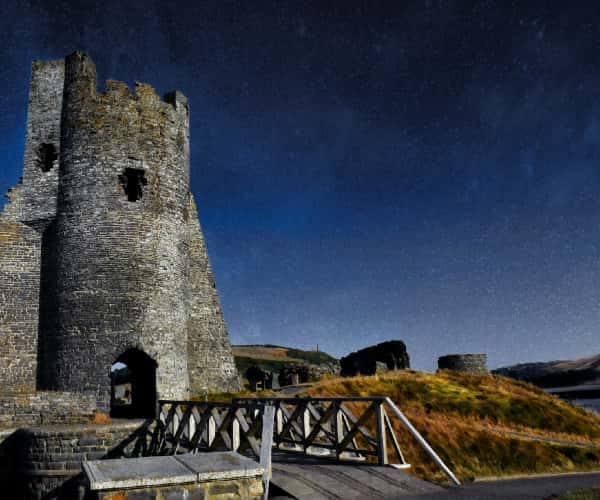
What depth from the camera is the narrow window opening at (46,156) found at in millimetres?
21109

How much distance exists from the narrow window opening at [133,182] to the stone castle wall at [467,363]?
2103cm

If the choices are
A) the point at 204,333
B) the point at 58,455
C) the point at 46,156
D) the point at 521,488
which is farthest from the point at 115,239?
the point at 521,488

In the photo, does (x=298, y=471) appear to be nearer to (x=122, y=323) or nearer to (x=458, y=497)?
(x=458, y=497)

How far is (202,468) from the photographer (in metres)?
4.87

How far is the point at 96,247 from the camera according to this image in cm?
1938

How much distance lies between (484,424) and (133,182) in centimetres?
1559

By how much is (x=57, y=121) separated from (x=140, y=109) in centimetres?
336

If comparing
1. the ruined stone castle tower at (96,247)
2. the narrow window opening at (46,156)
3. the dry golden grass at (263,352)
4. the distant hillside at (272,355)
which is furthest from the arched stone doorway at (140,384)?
the dry golden grass at (263,352)

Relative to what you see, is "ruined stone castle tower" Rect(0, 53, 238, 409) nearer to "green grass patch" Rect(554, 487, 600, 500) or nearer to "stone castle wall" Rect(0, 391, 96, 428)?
"stone castle wall" Rect(0, 391, 96, 428)

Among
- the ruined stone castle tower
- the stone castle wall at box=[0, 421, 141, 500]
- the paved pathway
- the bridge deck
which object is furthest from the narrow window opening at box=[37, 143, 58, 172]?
the paved pathway

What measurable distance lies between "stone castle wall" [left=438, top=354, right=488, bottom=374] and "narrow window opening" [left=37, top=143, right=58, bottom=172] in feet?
79.1

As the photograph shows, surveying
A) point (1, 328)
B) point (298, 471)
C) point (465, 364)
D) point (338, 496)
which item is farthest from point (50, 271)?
point (465, 364)

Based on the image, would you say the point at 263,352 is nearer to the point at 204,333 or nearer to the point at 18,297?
the point at 204,333

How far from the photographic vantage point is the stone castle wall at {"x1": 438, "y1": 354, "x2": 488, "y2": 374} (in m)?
31.7
